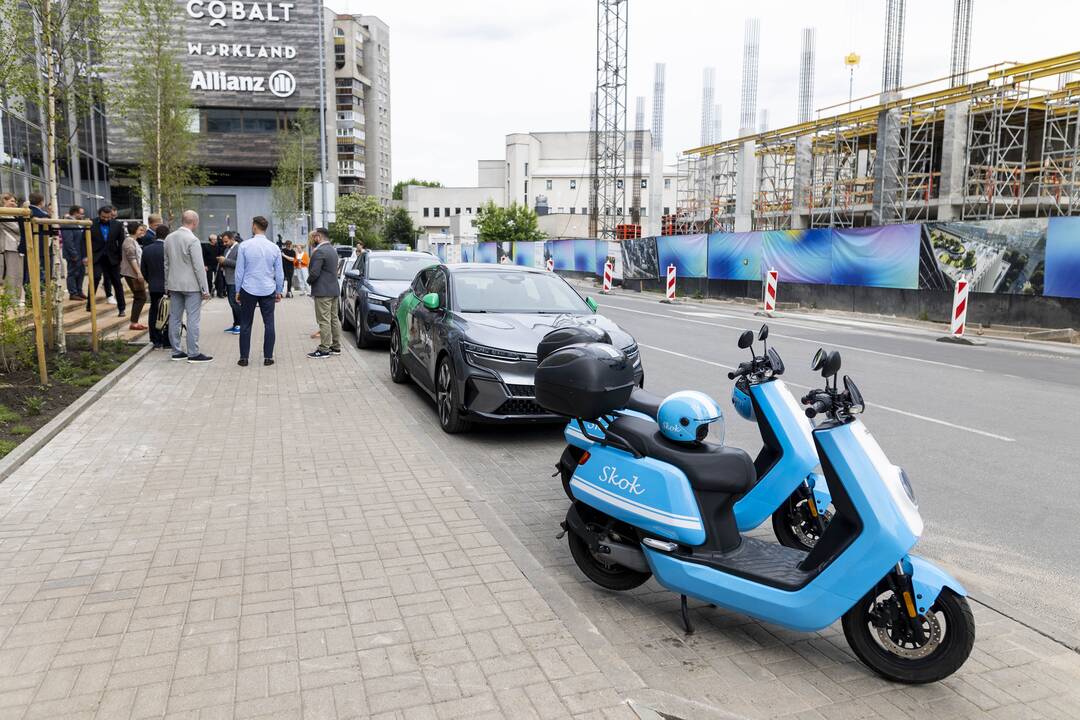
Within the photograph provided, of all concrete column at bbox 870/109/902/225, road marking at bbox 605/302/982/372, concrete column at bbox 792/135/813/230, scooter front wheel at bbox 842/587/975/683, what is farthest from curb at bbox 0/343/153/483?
concrete column at bbox 792/135/813/230

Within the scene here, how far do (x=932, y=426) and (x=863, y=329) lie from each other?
11476mm

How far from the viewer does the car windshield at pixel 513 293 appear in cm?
824

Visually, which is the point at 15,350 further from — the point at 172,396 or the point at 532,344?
the point at 532,344

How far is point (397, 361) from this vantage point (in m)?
10.1

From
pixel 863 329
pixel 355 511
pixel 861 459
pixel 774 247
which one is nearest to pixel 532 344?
pixel 355 511

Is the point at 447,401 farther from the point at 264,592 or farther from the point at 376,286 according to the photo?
the point at 376,286

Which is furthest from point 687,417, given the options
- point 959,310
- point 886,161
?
point 886,161

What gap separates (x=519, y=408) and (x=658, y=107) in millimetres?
89119

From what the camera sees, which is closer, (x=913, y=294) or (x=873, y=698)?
(x=873, y=698)

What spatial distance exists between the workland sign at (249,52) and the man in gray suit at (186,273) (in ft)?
173

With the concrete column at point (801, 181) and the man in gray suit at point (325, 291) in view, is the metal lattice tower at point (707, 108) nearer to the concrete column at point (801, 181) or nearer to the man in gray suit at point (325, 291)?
the concrete column at point (801, 181)

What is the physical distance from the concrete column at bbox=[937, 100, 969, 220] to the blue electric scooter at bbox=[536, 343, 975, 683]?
31.4 m

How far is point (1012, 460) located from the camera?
22.1 ft

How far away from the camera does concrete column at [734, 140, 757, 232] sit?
44.7 metres
